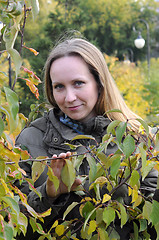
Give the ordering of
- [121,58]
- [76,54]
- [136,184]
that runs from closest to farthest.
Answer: [136,184], [76,54], [121,58]

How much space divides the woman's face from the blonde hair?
6 cm

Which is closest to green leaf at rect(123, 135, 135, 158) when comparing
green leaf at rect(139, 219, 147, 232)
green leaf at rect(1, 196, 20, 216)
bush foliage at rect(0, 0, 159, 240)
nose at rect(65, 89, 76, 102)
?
bush foliage at rect(0, 0, 159, 240)

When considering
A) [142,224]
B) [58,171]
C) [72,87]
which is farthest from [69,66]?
[142,224]

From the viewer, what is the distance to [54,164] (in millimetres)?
1510

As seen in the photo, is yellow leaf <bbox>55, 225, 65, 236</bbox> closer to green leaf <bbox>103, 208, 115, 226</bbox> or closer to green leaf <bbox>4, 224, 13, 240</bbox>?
green leaf <bbox>103, 208, 115, 226</bbox>

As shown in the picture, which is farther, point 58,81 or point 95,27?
point 95,27

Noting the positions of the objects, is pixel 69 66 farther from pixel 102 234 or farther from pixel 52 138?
pixel 102 234

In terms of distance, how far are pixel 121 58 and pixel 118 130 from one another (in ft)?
93.6

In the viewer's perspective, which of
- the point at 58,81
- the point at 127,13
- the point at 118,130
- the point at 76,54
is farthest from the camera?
the point at 127,13

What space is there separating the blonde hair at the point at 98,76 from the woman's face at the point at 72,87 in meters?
0.06

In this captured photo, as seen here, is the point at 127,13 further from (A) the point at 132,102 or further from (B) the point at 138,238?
(B) the point at 138,238

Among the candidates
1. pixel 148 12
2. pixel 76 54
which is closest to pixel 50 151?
pixel 76 54

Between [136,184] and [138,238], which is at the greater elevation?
[136,184]

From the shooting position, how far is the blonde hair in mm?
2232
